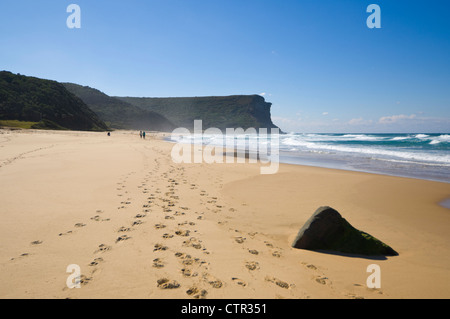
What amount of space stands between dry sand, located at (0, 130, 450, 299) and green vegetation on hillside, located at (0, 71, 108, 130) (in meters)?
49.3

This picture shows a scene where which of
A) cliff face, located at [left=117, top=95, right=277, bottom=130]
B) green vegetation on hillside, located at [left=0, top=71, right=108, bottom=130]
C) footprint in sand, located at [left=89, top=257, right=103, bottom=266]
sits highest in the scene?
cliff face, located at [left=117, top=95, right=277, bottom=130]

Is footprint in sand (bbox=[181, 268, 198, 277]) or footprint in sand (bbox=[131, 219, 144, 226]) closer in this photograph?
footprint in sand (bbox=[181, 268, 198, 277])

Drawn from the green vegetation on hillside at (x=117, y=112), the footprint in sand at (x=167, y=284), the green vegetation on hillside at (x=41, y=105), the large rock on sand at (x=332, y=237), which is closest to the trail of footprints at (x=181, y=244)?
the footprint in sand at (x=167, y=284)

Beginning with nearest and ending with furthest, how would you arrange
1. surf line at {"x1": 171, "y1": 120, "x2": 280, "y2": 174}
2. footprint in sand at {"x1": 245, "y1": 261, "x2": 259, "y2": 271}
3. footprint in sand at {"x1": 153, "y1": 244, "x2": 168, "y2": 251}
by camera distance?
footprint in sand at {"x1": 245, "y1": 261, "x2": 259, "y2": 271}, footprint in sand at {"x1": 153, "y1": 244, "x2": 168, "y2": 251}, surf line at {"x1": 171, "y1": 120, "x2": 280, "y2": 174}

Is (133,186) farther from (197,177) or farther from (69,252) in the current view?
(69,252)

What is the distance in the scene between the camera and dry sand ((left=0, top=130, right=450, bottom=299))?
106 inches


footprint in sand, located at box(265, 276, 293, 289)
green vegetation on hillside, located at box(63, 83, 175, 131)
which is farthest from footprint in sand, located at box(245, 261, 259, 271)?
green vegetation on hillside, located at box(63, 83, 175, 131)

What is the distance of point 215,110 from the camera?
148625mm

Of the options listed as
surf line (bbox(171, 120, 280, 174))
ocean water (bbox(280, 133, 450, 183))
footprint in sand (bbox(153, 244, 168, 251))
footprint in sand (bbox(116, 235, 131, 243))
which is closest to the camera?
footprint in sand (bbox(153, 244, 168, 251))

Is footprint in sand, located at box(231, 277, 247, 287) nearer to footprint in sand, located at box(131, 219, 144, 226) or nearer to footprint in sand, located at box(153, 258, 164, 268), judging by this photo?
footprint in sand, located at box(153, 258, 164, 268)

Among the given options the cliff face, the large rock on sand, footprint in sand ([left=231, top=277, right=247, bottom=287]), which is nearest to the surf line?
the large rock on sand

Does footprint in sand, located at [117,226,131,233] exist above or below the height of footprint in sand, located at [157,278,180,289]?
above

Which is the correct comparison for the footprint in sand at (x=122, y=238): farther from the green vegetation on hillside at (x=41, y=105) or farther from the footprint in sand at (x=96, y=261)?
the green vegetation on hillside at (x=41, y=105)

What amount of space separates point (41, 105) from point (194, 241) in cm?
6564
